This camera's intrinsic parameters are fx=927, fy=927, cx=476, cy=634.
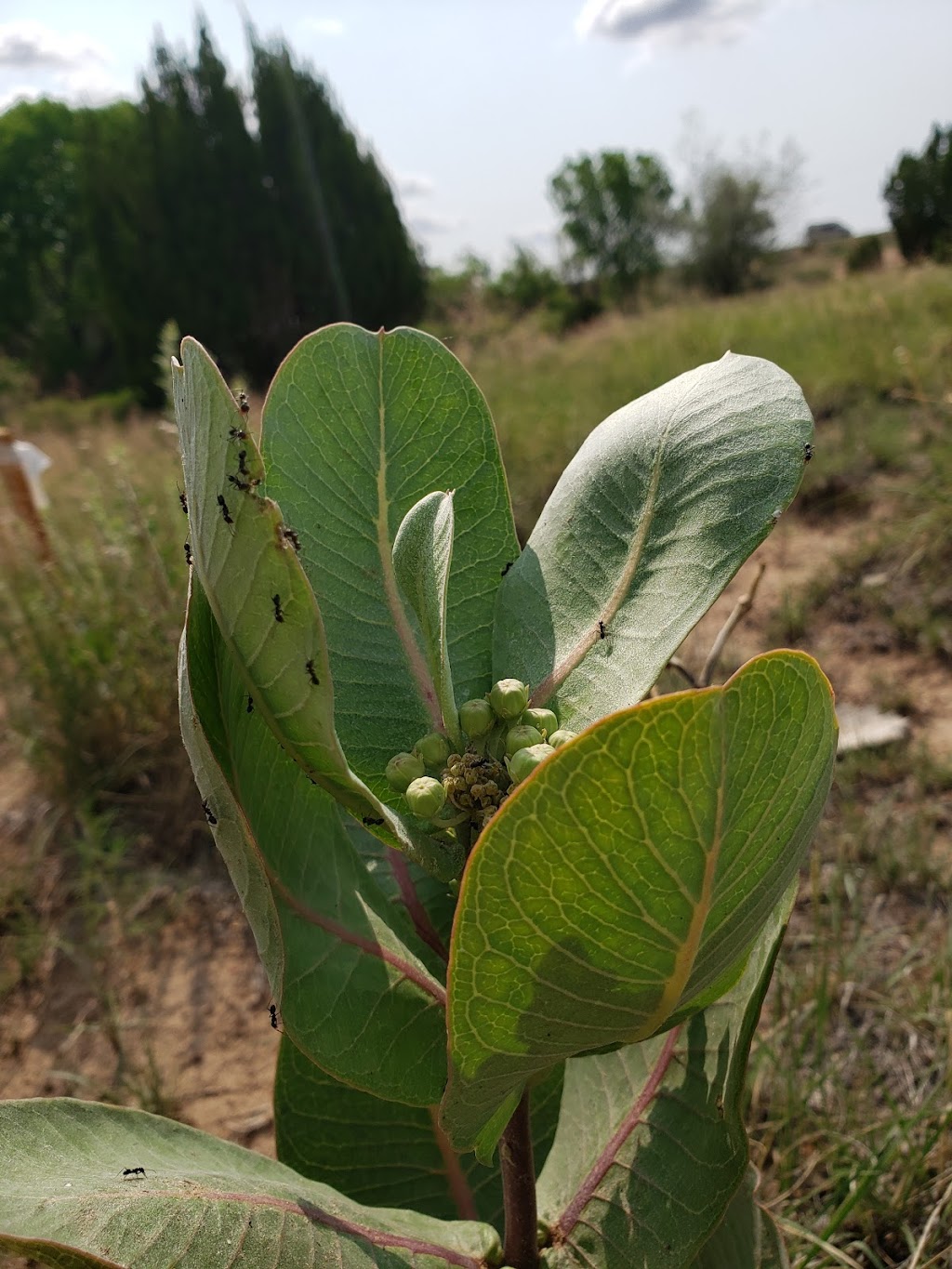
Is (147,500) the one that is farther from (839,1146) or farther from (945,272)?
(945,272)

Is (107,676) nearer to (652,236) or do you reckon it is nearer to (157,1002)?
(157,1002)

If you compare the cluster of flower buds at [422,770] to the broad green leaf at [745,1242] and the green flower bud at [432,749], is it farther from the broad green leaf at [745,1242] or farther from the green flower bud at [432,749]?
the broad green leaf at [745,1242]

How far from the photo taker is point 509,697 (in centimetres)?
59

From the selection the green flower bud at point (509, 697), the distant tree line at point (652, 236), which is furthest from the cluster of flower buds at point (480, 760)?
the distant tree line at point (652, 236)

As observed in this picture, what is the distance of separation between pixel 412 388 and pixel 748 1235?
2.31 feet

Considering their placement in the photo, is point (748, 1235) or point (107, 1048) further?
point (107, 1048)

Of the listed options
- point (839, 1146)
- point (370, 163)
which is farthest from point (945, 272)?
point (370, 163)

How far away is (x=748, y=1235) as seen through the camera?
72 cm

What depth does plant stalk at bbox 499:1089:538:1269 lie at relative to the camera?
Result: 2.30 feet

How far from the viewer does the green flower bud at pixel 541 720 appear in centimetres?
60

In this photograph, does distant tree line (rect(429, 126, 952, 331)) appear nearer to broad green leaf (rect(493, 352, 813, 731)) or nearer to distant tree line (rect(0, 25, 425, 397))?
distant tree line (rect(0, 25, 425, 397))

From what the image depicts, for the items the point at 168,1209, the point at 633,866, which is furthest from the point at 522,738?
the point at 168,1209

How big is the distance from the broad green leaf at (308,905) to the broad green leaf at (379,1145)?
27cm

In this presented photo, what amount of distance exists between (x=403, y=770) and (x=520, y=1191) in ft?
1.19
